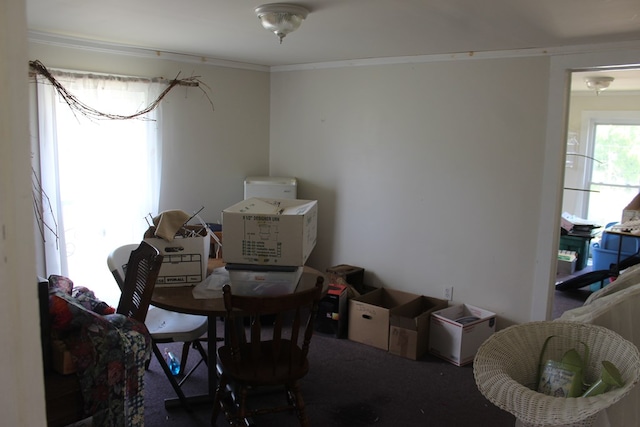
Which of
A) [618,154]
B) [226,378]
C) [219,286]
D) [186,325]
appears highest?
[618,154]

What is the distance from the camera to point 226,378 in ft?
8.32

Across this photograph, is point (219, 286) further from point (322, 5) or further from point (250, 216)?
point (322, 5)

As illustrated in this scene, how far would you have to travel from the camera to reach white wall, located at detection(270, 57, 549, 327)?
11.4 ft

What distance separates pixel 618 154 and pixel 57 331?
6.76 meters

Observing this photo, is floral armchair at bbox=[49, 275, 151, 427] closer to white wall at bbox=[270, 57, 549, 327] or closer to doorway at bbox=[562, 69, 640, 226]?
white wall at bbox=[270, 57, 549, 327]

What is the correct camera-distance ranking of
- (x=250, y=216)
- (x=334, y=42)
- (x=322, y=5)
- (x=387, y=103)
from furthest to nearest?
1. (x=387, y=103)
2. (x=334, y=42)
3. (x=250, y=216)
4. (x=322, y=5)

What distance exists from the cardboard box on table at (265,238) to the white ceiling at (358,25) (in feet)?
3.42

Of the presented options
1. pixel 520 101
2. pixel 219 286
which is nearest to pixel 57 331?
pixel 219 286

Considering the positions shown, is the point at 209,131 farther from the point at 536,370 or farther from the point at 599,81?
the point at 599,81

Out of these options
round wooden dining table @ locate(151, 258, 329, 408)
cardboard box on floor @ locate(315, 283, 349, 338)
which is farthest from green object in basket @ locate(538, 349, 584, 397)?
cardboard box on floor @ locate(315, 283, 349, 338)

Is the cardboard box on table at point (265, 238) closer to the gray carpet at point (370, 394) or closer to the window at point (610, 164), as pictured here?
the gray carpet at point (370, 394)

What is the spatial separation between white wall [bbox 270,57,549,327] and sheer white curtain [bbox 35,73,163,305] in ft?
4.28

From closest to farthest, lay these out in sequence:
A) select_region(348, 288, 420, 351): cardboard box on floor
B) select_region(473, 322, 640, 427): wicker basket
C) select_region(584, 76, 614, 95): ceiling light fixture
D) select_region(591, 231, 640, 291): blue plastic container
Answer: select_region(473, 322, 640, 427): wicker basket
select_region(348, 288, 420, 351): cardboard box on floor
select_region(584, 76, 614, 95): ceiling light fixture
select_region(591, 231, 640, 291): blue plastic container

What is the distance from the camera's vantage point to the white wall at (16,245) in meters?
0.90
